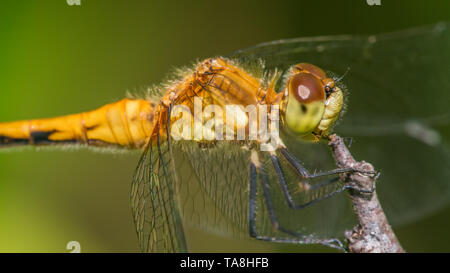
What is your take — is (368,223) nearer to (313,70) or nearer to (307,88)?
(307,88)

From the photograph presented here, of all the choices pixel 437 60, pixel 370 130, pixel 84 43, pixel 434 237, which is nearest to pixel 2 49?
pixel 84 43

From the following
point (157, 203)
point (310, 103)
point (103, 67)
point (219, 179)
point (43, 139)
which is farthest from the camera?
point (103, 67)

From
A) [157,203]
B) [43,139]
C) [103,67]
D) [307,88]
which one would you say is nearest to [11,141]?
[43,139]

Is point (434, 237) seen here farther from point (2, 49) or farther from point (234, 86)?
point (2, 49)

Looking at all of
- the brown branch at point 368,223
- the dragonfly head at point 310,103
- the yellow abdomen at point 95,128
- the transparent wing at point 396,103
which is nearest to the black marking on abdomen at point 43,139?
the yellow abdomen at point 95,128

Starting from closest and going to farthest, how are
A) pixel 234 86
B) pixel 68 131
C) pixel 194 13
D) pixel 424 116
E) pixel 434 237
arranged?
pixel 234 86 → pixel 68 131 → pixel 424 116 → pixel 434 237 → pixel 194 13

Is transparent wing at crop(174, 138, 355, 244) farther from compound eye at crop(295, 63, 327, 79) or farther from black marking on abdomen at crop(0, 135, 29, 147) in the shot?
black marking on abdomen at crop(0, 135, 29, 147)

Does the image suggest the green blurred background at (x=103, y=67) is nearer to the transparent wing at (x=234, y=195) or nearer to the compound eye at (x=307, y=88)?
the transparent wing at (x=234, y=195)
